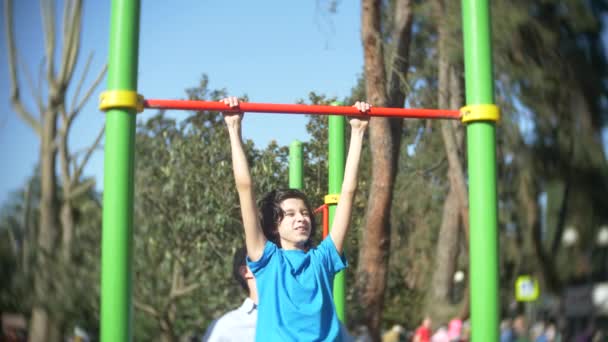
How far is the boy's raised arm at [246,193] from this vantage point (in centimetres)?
222

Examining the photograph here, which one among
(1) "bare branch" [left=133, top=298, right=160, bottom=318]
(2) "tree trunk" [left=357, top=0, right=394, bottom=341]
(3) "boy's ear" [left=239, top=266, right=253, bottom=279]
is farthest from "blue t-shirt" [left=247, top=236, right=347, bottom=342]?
(1) "bare branch" [left=133, top=298, right=160, bottom=318]

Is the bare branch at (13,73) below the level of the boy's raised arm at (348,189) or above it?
above

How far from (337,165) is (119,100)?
1.81 meters

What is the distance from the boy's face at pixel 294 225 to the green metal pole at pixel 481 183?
1.76 ft

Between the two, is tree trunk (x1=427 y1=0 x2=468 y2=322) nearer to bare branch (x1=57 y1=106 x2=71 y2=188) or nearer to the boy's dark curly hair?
bare branch (x1=57 y1=106 x2=71 y2=188)

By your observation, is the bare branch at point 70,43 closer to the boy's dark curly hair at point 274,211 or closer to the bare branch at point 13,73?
the bare branch at point 13,73

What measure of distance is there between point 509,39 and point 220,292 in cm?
640

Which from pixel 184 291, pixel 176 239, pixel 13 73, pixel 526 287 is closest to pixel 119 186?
pixel 176 239

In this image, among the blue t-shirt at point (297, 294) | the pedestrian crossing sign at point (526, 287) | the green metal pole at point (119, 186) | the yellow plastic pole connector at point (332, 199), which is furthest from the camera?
the pedestrian crossing sign at point (526, 287)

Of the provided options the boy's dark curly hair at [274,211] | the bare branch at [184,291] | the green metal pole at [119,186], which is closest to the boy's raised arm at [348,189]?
the boy's dark curly hair at [274,211]

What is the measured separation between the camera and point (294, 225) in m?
2.39

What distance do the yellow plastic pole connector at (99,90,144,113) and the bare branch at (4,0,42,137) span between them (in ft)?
23.0

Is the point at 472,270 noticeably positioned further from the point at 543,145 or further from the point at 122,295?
the point at 543,145

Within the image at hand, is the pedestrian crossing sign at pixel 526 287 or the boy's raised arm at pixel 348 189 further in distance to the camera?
the pedestrian crossing sign at pixel 526 287
